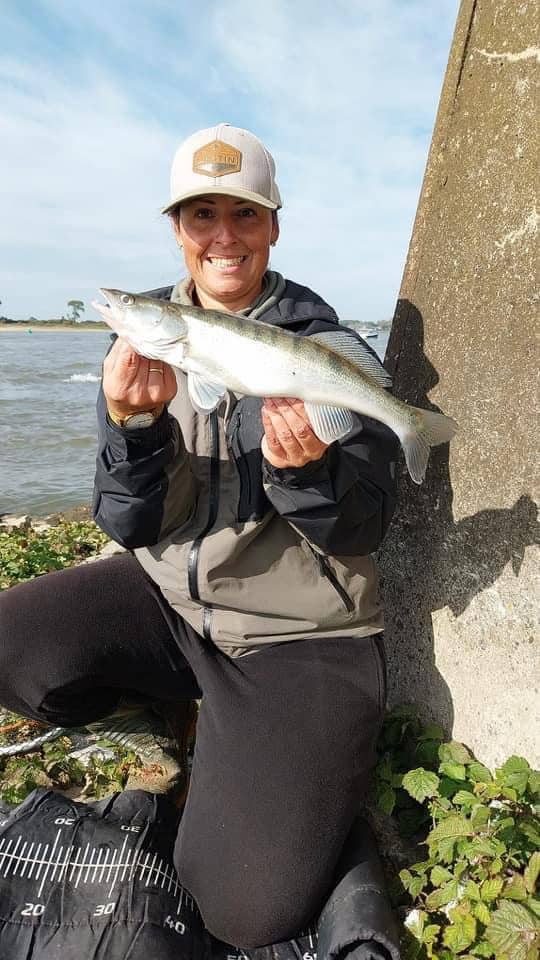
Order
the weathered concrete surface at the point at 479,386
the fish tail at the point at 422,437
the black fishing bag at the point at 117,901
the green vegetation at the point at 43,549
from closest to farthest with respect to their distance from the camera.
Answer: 1. the black fishing bag at the point at 117,901
2. the fish tail at the point at 422,437
3. the weathered concrete surface at the point at 479,386
4. the green vegetation at the point at 43,549

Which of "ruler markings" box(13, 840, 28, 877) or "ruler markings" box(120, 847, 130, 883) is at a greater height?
"ruler markings" box(120, 847, 130, 883)

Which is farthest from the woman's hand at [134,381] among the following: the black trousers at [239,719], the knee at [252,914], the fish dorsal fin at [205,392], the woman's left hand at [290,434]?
the knee at [252,914]

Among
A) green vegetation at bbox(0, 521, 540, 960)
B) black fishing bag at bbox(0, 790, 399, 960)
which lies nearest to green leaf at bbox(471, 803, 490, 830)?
green vegetation at bbox(0, 521, 540, 960)

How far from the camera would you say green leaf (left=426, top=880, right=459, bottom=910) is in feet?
7.53

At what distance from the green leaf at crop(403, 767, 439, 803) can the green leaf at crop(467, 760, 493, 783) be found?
0.63ft

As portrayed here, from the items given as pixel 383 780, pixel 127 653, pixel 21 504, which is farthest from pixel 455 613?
pixel 21 504

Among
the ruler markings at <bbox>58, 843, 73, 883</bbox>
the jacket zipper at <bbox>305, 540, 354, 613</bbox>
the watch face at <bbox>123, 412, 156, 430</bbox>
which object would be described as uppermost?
the watch face at <bbox>123, 412, 156, 430</bbox>

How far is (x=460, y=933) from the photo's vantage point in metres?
2.20

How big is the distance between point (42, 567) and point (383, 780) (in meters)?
3.58

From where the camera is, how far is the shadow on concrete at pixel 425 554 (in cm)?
293

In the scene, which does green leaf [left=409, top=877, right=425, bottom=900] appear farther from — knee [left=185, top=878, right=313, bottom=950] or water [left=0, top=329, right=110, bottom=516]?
water [left=0, top=329, right=110, bottom=516]

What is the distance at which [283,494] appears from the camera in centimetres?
254

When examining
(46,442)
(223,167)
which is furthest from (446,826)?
(46,442)

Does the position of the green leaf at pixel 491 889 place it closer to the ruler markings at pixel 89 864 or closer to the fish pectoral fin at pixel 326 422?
the ruler markings at pixel 89 864
